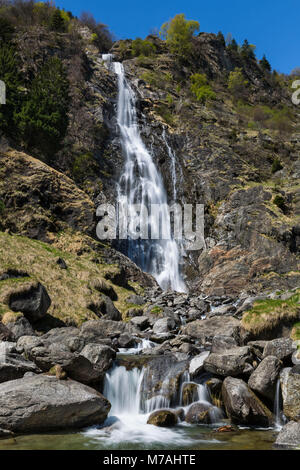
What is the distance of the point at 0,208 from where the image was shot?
2583 cm

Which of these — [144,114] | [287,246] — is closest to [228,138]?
[144,114]

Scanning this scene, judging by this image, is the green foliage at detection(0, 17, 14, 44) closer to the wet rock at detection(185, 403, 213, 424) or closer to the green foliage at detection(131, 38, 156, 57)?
the green foliage at detection(131, 38, 156, 57)

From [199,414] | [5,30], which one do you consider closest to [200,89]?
[5,30]

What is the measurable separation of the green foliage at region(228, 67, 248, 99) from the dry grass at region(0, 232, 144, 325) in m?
59.2

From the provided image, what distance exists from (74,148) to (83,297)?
22311mm

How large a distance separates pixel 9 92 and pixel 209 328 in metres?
26.7

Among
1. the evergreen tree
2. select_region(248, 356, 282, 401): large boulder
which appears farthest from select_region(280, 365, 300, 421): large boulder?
the evergreen tree

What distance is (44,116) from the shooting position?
32406mm

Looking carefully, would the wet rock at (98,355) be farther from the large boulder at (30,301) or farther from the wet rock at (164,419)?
the large boulder at (30,301)

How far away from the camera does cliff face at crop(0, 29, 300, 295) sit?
29578 mm

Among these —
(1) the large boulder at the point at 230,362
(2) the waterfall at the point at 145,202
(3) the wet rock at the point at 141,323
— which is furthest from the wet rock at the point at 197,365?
(2) the waterfall at the point at 145,202

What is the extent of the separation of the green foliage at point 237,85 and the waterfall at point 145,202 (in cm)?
3585

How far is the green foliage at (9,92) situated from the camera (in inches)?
1196

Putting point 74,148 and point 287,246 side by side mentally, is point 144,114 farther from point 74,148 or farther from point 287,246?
point 287,246
